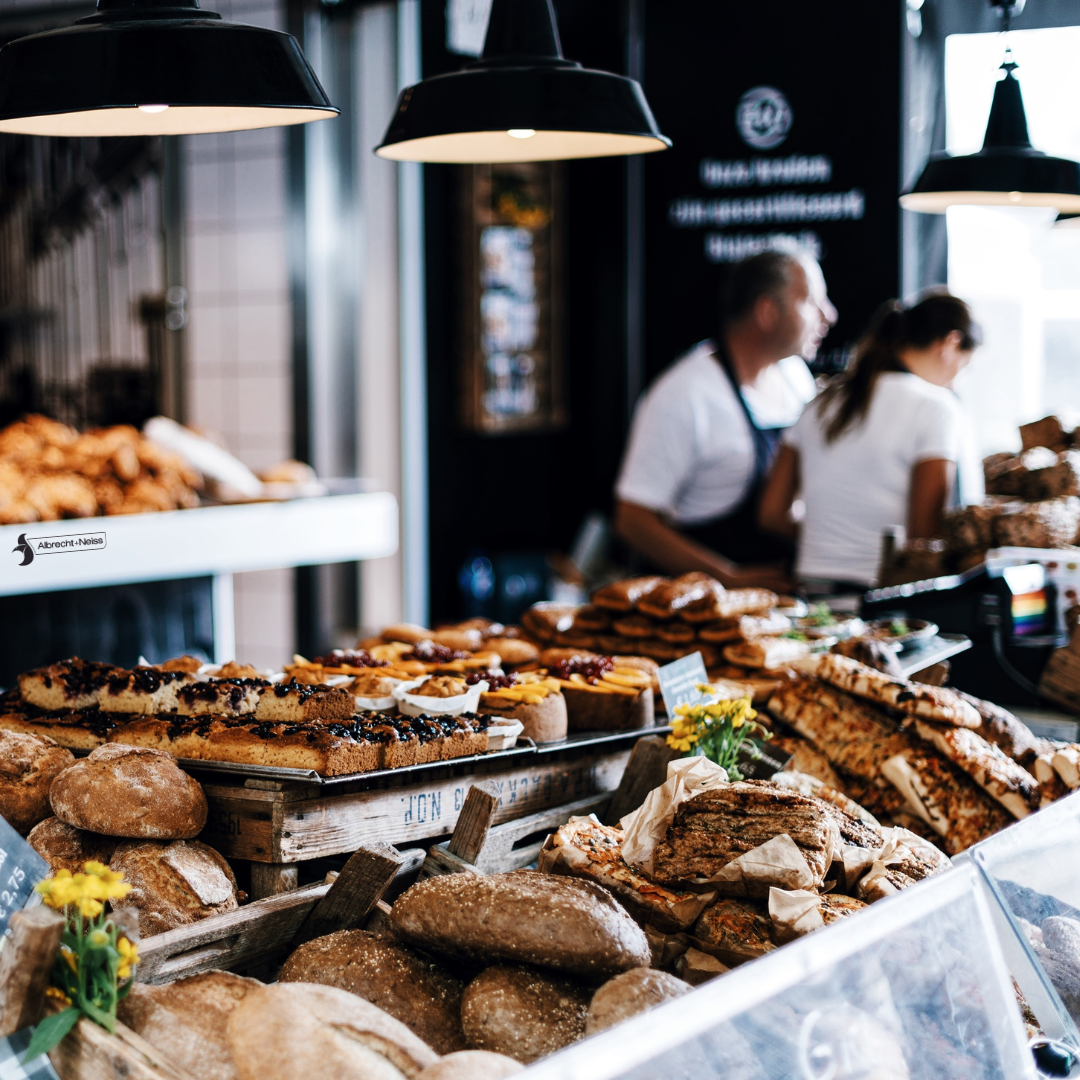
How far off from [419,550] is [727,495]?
6.85 ft

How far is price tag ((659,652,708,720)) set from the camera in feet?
7.46

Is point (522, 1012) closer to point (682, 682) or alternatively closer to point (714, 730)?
point (714, 730)

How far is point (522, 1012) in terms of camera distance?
4.52 feet

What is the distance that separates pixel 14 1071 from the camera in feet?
3.91

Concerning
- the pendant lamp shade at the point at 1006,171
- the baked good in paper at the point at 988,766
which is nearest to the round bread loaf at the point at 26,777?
the baked good in paper at the point at 988,766

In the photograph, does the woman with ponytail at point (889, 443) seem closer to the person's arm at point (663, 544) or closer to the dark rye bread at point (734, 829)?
the person's arm at point (663, 544)

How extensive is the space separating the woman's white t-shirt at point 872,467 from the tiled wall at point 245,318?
3108 mm

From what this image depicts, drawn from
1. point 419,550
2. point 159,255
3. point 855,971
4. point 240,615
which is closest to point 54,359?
point 159,255

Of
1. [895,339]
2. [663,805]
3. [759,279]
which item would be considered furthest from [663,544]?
[663,805]

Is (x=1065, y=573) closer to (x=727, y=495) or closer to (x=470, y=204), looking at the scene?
(x=727, y=495)

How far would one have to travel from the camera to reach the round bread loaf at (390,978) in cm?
145

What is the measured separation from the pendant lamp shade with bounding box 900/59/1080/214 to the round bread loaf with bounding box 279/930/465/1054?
8.66ft

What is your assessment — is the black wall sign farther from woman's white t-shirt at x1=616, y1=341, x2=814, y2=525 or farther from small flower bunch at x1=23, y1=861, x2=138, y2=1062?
small flower bunch at x1=23, y1=861, x2=138, y2=1062

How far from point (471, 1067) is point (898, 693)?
134 cm
